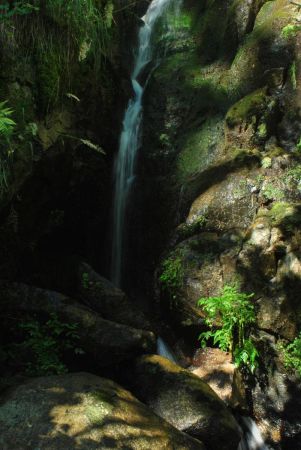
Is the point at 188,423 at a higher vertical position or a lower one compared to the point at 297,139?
lower

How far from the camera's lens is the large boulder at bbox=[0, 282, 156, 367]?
5793 millimetres

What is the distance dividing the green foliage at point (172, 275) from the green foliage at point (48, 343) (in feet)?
6.34

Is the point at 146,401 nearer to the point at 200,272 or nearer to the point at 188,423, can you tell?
the point at 188,423

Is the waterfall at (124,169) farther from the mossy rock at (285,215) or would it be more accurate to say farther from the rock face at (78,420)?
the rock face at (78,420)

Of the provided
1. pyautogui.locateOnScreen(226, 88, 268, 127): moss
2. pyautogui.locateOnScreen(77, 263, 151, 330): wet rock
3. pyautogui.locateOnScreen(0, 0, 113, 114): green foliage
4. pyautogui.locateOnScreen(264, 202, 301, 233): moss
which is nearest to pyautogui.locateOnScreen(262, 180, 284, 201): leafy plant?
pyautogui.locateOnScreen(264, 202, 301, 233): moss

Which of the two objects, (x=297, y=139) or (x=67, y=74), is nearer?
(x=67, y=74)

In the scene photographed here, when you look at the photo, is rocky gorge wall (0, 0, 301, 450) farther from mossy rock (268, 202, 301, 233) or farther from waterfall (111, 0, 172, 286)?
waterfall (111, 0, 172, 286)

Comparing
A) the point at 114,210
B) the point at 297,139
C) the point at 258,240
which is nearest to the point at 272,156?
the point at 297,139

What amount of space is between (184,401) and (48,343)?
1.92 m

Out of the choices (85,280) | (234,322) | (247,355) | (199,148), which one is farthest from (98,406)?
(199,148)

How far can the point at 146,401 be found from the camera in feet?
17.6

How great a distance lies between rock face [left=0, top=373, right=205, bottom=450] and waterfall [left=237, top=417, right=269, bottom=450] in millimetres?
1248

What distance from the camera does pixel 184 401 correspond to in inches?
206

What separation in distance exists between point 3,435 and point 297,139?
726 centimetres
